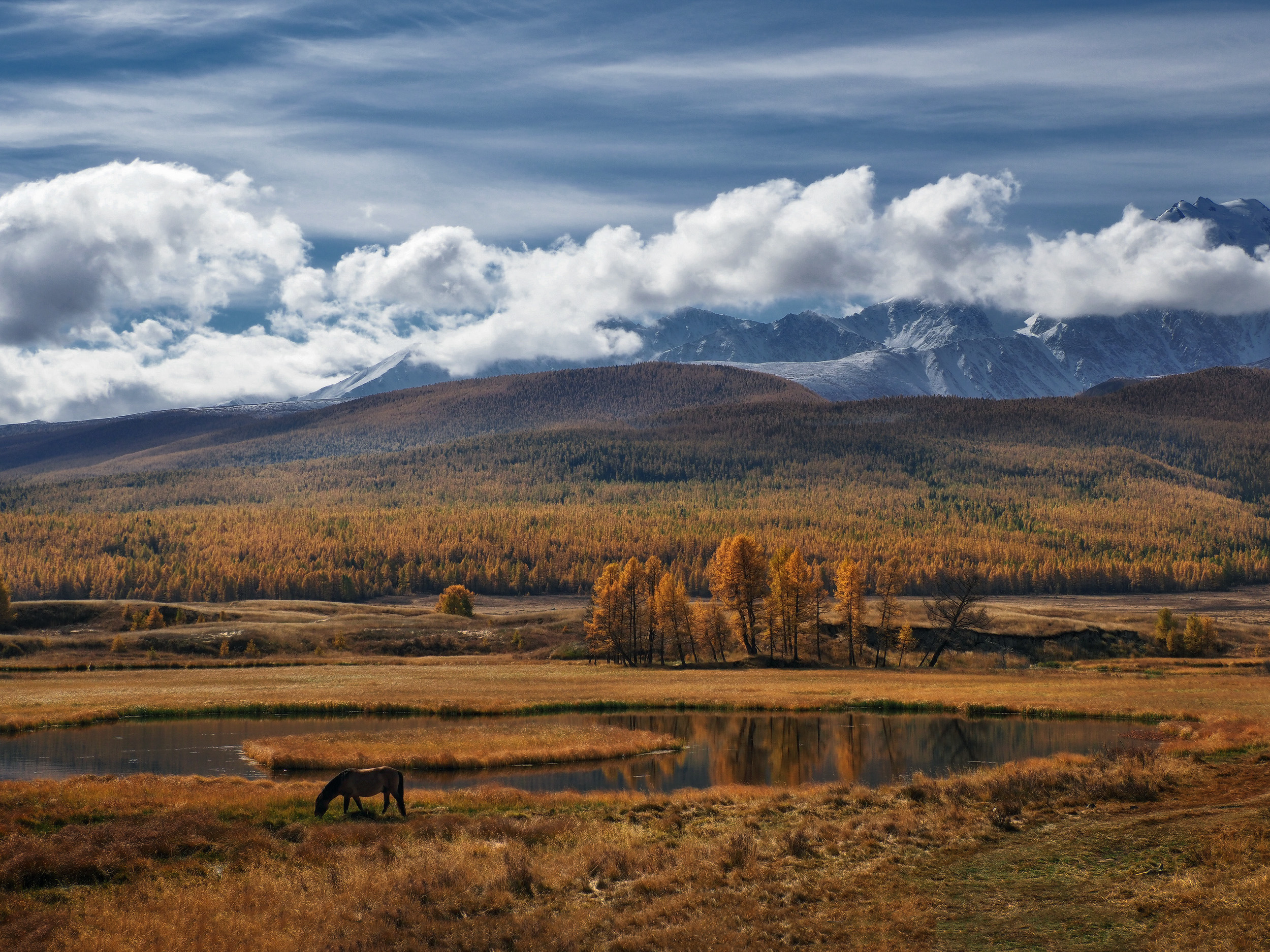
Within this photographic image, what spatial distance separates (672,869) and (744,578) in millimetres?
80404

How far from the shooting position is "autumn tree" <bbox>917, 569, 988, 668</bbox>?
99562 millimetres

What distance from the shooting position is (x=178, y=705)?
62.1m

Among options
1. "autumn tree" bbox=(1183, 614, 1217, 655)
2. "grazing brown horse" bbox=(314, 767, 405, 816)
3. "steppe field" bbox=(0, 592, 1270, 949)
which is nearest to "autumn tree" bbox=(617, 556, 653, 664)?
"steppe field" bbox=(0, 592, 1270, 949)

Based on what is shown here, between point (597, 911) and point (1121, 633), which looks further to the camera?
point (1121, 633)

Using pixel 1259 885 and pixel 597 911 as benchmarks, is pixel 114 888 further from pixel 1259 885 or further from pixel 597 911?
pixel 1259 885

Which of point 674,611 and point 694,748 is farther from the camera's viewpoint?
point 674,611

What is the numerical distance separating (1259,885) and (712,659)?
8545 centimetres

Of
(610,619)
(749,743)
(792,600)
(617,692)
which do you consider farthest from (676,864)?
(610,619)

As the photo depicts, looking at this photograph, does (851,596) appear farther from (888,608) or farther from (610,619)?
(610,619)

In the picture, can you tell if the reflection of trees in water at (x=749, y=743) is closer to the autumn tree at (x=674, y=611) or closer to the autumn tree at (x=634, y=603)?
the autumn tree at (x=674, y=611)

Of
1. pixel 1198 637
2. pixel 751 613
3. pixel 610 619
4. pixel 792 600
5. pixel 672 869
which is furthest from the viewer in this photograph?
pixel 1198 637

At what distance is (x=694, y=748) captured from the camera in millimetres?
49219

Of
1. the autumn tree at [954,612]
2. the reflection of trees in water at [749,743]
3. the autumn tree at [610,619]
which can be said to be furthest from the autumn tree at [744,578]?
the reflection of trees in water at [749,743]

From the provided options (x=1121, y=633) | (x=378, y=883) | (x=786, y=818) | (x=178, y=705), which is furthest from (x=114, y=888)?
(x=1121, y=633)
